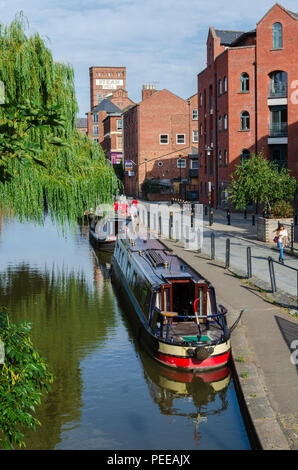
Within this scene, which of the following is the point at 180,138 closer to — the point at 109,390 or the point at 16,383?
the point at 109,390

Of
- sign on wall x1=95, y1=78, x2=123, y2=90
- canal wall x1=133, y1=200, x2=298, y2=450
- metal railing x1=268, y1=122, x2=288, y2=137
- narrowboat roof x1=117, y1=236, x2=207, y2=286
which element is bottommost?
canal wall x1=133, y1=200, x2=298, y2=450

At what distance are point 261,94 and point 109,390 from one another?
3911 cm

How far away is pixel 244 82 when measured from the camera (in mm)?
46344

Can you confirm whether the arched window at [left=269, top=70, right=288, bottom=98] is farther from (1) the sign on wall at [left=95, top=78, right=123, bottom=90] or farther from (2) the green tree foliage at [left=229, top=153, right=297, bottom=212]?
(1) the sign on wall at [left=95, top=78, right=123, bottom=90]

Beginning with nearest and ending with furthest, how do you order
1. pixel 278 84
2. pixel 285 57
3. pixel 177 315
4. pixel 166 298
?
pixel 177 315
pixel 166 298
pixel 285 57
pixel 278 84

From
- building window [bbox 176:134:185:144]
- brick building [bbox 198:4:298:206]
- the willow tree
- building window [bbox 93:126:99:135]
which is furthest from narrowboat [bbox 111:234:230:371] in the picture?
building window [bbox 93:126:99:135]

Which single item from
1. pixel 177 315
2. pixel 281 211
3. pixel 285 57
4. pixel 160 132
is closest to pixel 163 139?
pixel 160 132

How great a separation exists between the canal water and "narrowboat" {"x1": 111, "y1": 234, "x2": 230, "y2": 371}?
1.33 feet

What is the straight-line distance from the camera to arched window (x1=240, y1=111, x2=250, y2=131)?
1837 inches

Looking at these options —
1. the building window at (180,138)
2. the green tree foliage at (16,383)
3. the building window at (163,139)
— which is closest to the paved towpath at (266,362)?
the green tree foliage at (16,383)

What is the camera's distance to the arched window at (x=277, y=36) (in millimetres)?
44625

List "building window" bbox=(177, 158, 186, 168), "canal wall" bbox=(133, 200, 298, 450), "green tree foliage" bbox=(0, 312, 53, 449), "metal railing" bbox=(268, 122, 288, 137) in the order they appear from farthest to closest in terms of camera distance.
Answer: "building window" bbox=(177, 158, 186, 168), "metal railing" bbox=(268, 122, 288, 137), "canal wall" bbox=(133, 200, 298, 450), "green tree foliage" bbox=(0, 312, 53, 449)

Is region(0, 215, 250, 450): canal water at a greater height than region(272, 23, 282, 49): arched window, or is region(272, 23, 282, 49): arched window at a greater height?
region(272, 23, 282, 49): arched window

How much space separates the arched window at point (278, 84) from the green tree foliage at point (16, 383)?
142 feet
